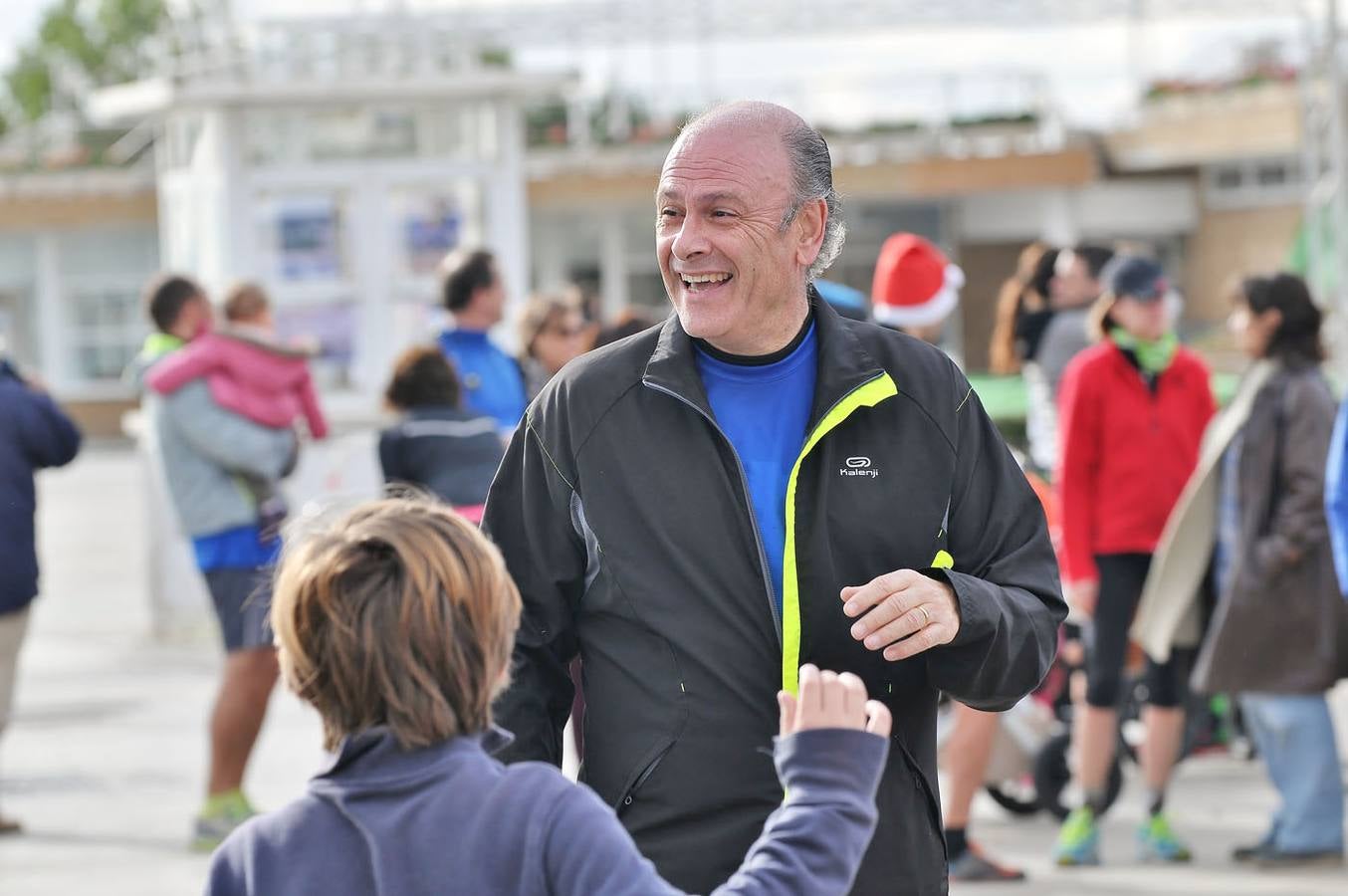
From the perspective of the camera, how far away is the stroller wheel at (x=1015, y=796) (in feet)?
26.5

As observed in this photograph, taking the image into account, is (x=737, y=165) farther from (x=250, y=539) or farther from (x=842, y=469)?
(x=250, y=539)

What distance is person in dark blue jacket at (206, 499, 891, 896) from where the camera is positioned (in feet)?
8.05

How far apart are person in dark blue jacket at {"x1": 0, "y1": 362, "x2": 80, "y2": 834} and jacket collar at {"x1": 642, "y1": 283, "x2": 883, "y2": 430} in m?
5.14

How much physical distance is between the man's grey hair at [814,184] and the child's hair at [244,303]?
5.55 meters

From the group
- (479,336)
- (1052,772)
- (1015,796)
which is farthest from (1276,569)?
(479,336)

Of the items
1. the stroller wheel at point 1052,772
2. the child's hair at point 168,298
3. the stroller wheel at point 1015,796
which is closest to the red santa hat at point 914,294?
the stroller wheel at point 1052,772

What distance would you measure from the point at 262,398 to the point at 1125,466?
3.29m

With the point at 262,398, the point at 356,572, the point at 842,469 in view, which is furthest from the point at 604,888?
the point at 262,398

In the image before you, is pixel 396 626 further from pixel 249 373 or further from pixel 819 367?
pixel 249 373

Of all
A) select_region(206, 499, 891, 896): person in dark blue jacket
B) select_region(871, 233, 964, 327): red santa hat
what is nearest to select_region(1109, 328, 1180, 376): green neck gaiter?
select_region(871, 233, 964, 327): red santa hat

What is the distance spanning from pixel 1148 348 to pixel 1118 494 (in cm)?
50

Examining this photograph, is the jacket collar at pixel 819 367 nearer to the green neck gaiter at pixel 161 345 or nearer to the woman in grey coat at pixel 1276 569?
the woman in grey coat at pixel 1276 569

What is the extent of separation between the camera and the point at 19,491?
793 centimetres

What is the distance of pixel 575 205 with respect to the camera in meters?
40.3
